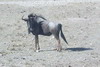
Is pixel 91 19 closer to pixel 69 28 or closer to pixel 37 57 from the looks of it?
pixel 69 28

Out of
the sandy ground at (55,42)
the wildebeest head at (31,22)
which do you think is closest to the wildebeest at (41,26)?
the wildebeest head at (31,22)

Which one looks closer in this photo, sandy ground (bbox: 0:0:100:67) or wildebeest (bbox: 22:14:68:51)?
sandy ground (bbox: 0:0:100:67)

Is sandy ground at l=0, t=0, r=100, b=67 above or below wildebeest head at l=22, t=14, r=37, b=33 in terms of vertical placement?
below

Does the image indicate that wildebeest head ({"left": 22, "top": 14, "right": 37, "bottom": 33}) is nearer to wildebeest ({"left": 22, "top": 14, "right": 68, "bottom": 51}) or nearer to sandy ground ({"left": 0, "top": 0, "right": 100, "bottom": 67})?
wildebeest ({"left": 22, "top": 14, "right": 68, "bottom": 51})

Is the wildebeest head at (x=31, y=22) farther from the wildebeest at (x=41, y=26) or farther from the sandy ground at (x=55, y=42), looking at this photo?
the sandy ground at (x=55, y=42)

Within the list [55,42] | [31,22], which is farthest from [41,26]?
[55,42]

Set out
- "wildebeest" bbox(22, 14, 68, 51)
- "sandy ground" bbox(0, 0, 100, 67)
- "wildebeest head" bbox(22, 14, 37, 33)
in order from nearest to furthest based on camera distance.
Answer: "sandy ground" bbox(0, 0, 100, 67) < "wildebeest" bbox(22, 14, 68, 51) < "wildebeest head" bbox(22, 14, 37, 33)

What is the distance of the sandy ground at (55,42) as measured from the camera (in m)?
14.6

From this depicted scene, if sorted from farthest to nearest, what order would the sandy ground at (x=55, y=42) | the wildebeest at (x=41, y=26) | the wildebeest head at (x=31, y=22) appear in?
1. the wildebeest head at (x=31, y=22)
2. the wildebeest at (x=41, y=26)
3. the sandy ground at (x=55, y=42)

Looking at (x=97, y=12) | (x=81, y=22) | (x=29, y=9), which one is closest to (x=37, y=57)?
(x=81, y=22)

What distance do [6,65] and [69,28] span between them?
33.6ft

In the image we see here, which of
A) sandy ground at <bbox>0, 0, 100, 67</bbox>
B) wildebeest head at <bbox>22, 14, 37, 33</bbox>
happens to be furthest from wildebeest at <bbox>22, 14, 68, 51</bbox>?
sandy ground at <bbox>0, 0, 100, 67</bbox>

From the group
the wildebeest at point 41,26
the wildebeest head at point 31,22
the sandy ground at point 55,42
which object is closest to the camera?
the sandy ground at point 55,42

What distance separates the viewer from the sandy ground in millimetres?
14562
